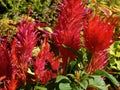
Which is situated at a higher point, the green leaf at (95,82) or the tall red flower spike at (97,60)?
the tall red flower spike at (97,60)

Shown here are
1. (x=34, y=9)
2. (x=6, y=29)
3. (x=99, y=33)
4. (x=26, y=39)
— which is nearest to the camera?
(x=99, y=33)

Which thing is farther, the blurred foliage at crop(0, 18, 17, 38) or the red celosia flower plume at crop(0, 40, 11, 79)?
the blurred foliage at crop(0, 18, 17, 38)

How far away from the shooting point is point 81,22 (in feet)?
6.18

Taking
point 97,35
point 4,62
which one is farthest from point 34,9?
point 97,35

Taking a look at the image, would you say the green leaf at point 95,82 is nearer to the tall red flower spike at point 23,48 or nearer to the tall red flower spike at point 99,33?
the tall red flower spike at point 99,33

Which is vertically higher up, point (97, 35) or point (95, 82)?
point (97, 35)

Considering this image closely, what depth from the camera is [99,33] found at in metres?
1.73

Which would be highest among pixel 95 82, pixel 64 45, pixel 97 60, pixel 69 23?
pixel 69 23

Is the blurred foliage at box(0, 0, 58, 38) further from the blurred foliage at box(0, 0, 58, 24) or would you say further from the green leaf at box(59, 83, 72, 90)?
the green leaf at box(59, 83, 72, 90)

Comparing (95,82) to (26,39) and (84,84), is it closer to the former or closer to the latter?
(84,84)

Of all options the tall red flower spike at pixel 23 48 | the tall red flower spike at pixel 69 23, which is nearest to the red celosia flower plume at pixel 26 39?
the tall red flower spike at pixel 23 48

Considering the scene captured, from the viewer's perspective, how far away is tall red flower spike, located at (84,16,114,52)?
5.67 feet

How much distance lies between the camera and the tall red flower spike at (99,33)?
1.73 m

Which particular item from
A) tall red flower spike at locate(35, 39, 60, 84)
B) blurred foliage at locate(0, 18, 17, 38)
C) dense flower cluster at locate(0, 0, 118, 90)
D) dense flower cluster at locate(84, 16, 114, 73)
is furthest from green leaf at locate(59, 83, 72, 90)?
blurred foliage at locate(0, 18, 17, 38)
